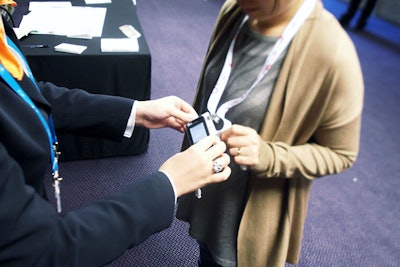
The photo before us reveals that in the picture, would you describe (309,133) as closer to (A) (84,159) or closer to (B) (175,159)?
(B) (175,159)

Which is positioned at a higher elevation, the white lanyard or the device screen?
the white lanyard

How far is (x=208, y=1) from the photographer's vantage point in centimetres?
501

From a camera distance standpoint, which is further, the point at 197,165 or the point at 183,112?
the point at 183,112

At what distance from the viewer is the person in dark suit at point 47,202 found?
1.83 feet

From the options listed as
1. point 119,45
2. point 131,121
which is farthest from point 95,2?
point 131,121

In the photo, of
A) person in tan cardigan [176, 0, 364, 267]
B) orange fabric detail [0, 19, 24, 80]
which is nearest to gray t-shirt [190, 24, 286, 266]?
person in tan cardigan [176, 0, 364, 267]

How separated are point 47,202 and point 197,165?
0.32 metres

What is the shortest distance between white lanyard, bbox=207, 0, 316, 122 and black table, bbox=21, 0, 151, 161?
1007 millimetres

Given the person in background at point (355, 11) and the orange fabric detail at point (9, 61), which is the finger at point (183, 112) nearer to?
the orange fabric detail at point (9, 61)

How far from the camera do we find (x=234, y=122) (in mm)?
851

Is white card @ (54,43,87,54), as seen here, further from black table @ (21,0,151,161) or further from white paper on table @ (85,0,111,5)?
white paper on table @ (85,0,111,5)

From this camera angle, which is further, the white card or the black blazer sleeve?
the white card

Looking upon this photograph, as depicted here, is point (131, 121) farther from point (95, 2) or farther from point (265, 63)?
point (95, 2)

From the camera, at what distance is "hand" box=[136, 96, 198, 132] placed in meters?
0.94
